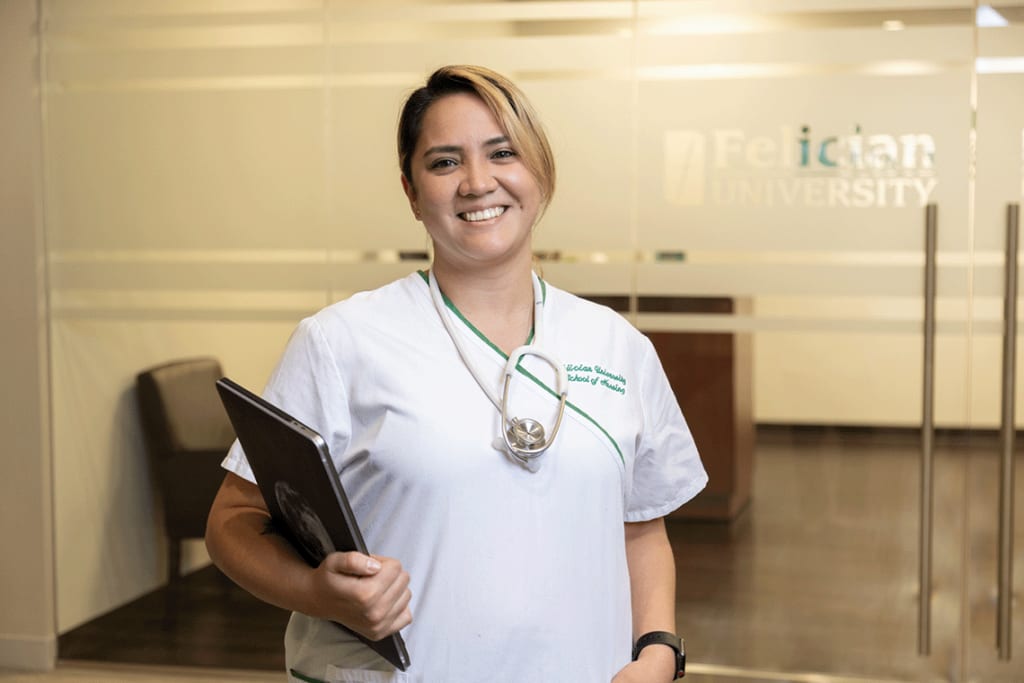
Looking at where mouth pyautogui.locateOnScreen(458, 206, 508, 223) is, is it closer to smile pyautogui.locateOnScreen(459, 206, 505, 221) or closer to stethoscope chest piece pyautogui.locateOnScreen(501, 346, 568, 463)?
smile pyautogui.locateOnScreen(459, 206, 505, 221)

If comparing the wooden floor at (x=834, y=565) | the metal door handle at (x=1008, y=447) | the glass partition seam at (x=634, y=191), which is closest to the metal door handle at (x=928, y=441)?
the wooden floor at (x=834, y=565)

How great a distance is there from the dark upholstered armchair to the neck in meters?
2.33

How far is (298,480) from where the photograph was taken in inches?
49.1

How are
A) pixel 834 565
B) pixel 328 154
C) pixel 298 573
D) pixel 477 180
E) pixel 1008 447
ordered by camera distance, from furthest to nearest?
1. pixel 328 154
2. pixel 834 565
3. pixel 1008 447
4. pixel 477 180
5. pixel 298 573

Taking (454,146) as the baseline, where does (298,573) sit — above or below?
below

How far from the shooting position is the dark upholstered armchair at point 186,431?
12.3 ft

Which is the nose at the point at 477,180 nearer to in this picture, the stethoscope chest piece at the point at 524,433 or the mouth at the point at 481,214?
the mouth at the point at 481,214

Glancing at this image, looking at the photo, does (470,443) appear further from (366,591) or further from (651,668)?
(651,668)

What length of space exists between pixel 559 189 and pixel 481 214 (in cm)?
208

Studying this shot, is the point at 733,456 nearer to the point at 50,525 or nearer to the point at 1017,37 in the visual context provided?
the point at 1017,37

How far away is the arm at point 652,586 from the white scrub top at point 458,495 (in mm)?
109

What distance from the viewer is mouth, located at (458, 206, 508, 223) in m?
1.48

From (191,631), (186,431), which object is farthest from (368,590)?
(191,631)

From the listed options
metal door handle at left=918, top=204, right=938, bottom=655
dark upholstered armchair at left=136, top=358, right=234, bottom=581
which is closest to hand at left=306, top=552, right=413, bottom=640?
metal door handle at left=918, top=204, right=938, bottom=655
